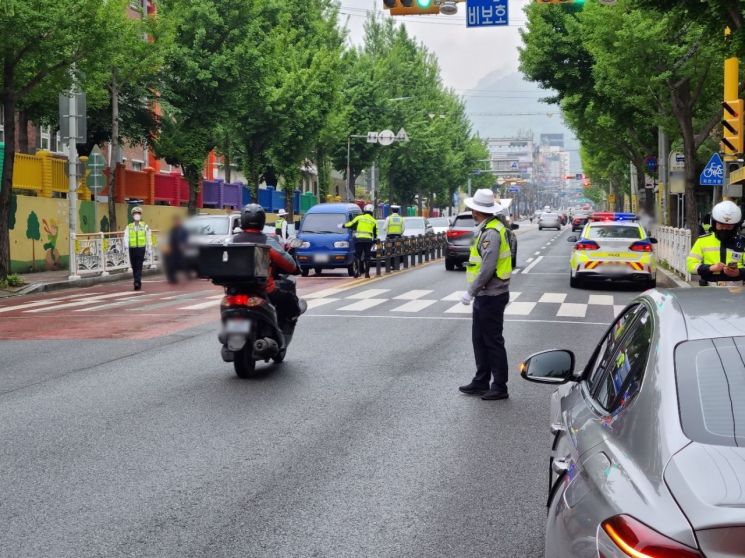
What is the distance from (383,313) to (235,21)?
22.3m

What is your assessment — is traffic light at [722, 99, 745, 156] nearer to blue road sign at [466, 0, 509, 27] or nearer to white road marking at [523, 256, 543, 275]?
blue road sign at [466, 0, 509, 27]

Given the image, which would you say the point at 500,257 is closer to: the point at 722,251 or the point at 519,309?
the point at 722,251

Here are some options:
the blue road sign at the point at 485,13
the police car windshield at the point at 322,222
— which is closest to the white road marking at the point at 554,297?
the blue road sign at the point at 485,13

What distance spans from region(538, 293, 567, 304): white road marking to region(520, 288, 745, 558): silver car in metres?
17.0

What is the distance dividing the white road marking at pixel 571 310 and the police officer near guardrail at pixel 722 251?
849 centimetres

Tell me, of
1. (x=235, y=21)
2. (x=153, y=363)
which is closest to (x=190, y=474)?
(x=153, y=363)

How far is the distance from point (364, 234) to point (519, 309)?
9.54 meters

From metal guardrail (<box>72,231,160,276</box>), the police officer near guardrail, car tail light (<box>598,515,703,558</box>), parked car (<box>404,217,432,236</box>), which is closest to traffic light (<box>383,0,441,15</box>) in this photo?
the police officer near guardrail

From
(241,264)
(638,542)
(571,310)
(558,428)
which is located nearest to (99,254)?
(571,310)

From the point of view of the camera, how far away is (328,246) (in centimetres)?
2884

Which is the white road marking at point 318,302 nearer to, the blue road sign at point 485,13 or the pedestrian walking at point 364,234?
the blue road sign at point 485,13

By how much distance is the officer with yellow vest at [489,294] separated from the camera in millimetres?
9477

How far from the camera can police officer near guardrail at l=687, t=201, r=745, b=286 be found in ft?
27.6

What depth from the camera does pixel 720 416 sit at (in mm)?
3002
